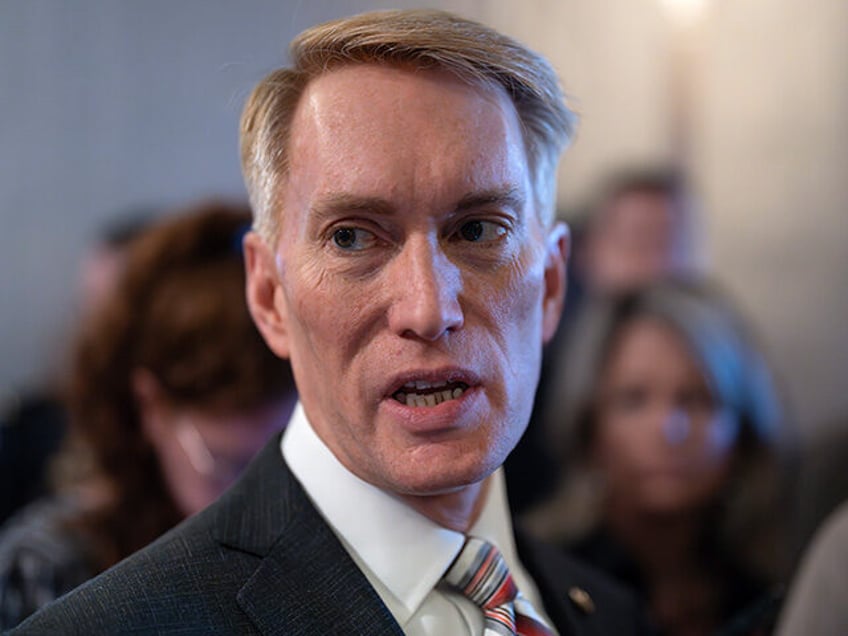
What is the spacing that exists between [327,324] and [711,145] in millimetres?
2517

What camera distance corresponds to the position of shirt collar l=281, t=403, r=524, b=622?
119 cm

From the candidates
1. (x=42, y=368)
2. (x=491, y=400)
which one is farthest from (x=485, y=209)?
Answer: (x=42, y=368)

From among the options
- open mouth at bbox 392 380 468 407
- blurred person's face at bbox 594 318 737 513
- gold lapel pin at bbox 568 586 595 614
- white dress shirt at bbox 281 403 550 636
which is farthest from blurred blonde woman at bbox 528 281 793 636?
open mouth at bbox 392 380 468 407

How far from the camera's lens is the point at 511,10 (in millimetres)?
3342

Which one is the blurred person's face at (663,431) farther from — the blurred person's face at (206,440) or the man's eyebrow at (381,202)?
the man's eyebrow at (381,202)

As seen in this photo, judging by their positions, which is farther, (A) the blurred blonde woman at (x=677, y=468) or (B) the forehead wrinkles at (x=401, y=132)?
(A) the blurred blonde woman at (x=677, y=468)

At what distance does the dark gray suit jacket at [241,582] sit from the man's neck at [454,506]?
10 centimetres

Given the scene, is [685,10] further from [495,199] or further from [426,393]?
[426,393]

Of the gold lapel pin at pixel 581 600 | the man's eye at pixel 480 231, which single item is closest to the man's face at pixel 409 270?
the man's eye at pixel 480 231

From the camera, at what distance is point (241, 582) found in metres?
1.14

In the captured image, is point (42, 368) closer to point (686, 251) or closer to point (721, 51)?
point (686, 251)

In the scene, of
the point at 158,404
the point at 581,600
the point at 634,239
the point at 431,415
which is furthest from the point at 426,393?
the point at 634,239

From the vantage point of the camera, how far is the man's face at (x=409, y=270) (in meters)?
1.10

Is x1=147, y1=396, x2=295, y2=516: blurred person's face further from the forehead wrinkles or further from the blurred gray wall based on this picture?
the blurred gray wall
